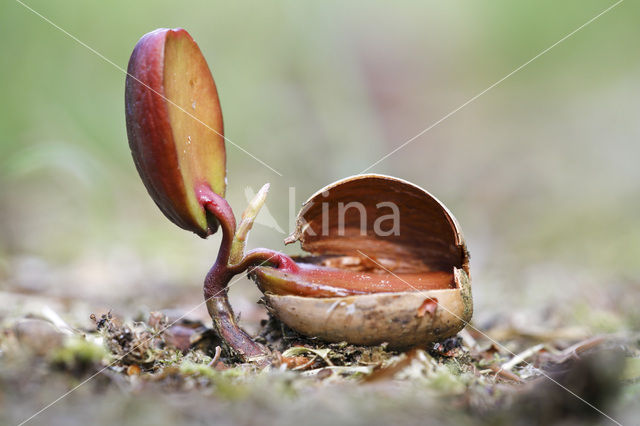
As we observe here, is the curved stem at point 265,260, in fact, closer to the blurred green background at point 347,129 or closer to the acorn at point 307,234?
the acorn at point 307,234

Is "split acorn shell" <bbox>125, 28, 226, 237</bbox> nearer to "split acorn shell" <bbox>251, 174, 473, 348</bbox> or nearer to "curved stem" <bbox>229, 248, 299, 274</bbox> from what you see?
"curved stem" <bbox>229, 248, 299, 274</bbox>

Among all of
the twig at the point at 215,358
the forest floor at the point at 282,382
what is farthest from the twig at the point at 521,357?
the twig at the point at 215,358

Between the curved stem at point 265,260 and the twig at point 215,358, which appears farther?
the curved stem at point 265,260

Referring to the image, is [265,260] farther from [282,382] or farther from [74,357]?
[74,357]

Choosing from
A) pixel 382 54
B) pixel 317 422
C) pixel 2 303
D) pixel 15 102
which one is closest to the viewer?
pixel 317 422

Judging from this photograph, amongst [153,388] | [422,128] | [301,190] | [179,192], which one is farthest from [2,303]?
[422,128]

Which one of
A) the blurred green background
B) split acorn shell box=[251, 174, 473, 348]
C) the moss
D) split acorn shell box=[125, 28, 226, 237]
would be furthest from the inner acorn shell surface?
the blurred green background

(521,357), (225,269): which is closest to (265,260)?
(225,269)

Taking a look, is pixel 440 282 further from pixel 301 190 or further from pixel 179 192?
pixel 301 190
